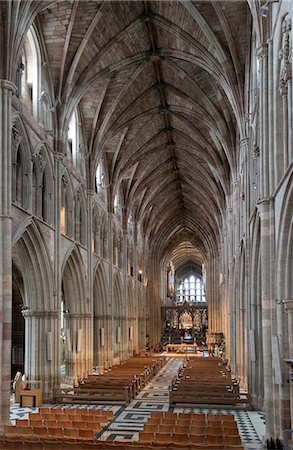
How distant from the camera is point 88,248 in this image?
112 ft

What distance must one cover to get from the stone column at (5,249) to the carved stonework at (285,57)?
9.60 meters

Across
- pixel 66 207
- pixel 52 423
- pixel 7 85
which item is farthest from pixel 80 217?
pixel 52 423

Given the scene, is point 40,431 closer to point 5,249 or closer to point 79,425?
point 79,425

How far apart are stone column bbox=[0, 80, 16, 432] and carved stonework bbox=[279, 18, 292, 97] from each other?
9605mm

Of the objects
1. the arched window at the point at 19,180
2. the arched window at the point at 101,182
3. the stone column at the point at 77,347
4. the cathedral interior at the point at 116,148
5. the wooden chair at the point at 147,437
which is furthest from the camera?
the arched window at the point at 101,182

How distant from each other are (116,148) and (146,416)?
22.7 metres

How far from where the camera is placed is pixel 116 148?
132 ft

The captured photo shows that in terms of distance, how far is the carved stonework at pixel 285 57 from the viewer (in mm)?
14890

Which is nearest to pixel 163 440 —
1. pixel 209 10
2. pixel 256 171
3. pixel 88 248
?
pixel 256 171

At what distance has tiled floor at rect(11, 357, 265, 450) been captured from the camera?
17.7 meters

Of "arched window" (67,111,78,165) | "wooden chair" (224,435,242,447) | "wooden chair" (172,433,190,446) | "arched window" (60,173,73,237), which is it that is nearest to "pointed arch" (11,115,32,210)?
"arched window" (60,173,73,237)

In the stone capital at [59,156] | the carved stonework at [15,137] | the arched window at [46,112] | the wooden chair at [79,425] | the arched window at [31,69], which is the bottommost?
the wooden chair at [79,425]

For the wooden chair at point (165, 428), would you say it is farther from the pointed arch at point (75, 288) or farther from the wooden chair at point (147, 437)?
the pointed arch at point (75, 288)

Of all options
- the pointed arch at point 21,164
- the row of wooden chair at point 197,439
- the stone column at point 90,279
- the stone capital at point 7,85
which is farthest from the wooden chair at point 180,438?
the stone column at point 90,279
